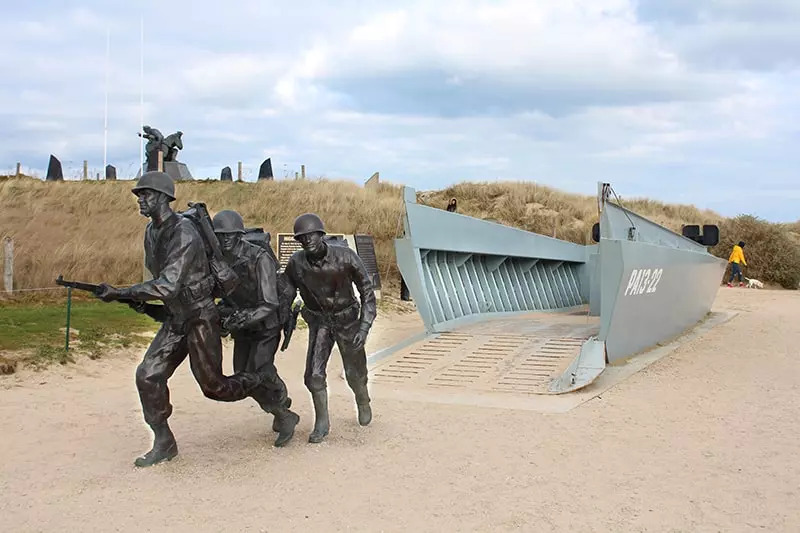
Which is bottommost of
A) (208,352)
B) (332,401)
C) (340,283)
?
(332,401)

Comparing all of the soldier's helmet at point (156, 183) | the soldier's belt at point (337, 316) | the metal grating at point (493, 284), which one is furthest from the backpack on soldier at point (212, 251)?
the metal grating at point (493, 284)

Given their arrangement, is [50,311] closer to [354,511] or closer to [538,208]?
[354,511]

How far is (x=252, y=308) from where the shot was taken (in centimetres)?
636

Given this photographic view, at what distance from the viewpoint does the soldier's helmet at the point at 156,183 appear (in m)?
5.73

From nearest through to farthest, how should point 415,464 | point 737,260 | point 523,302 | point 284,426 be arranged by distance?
point 415,464 < point 284,426 < point 523,302 < point 737,260

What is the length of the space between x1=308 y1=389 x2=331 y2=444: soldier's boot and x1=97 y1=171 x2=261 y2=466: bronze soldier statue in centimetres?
99

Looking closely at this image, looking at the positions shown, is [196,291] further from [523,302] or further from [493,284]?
[523,302]

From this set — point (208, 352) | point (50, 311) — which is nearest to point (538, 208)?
point (50, 311)

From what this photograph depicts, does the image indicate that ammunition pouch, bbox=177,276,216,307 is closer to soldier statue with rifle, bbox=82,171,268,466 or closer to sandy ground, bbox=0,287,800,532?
soldier statue with rifle, bbox=82,171,268,466

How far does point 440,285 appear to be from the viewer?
1308 centimetres

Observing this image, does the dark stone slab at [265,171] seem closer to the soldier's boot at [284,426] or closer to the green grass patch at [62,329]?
the green grass patch at [62,329]

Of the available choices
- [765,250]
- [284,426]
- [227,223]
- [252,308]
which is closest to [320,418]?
[284,426]

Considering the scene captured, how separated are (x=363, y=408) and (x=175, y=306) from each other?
7.56 ft

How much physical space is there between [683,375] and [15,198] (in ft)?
77.3
